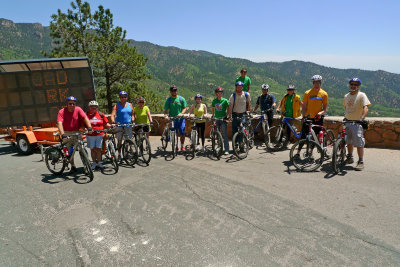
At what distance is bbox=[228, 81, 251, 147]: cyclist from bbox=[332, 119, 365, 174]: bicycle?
2.74 metres

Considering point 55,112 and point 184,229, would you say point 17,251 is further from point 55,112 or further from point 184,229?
point 55,112

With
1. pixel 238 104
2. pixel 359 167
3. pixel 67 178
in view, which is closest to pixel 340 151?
pixel 359 167

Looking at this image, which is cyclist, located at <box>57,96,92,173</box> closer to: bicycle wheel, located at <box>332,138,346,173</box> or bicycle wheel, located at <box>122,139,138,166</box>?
bicycle wheel, located at <box>122,139,138,166</box>

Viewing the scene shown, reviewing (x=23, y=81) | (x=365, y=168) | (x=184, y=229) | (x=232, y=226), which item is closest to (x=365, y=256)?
(x=232, y=226)

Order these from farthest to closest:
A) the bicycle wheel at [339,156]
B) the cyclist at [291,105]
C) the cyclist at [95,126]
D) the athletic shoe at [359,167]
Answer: the cyclist at [291,105] → the cyclist at [95,126] → the athletic shoe at [359,167] → the bicycle wheel at [339,156]

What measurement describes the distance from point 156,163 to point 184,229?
12.2ft

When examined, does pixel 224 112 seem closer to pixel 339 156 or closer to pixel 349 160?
pixel 339 156

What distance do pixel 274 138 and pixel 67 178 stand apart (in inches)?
251

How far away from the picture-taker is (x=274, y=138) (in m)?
8.54

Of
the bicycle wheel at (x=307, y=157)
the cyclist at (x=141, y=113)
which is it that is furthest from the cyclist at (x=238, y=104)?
the cyclist at (x=141, y=113)

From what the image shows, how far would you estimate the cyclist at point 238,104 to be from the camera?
7.51 m

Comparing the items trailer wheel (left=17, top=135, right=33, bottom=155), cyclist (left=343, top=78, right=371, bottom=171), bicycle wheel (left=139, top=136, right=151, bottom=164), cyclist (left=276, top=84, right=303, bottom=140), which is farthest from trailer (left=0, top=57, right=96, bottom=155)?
cyclist (left=343, top=78, right=371, bottom=171)

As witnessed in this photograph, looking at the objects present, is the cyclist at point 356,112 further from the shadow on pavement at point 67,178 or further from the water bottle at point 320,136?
the shadow on pavement at point 67,178

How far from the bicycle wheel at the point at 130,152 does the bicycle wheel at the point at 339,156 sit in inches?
196
